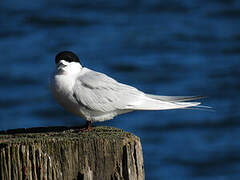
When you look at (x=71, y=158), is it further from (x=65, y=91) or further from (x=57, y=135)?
(x=65, y=91)

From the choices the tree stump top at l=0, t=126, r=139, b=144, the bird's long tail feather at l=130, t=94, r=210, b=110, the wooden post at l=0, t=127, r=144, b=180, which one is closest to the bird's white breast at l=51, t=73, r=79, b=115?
the tree stump top at l=0, t=126, r=139, b=144

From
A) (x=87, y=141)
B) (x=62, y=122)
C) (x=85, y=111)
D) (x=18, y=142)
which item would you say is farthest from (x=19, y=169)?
(x=62, y=122)

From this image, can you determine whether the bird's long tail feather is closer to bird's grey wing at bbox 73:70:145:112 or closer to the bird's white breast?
bird's grey wing at bbox 73:70:145:112

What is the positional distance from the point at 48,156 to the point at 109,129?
2.70 feet

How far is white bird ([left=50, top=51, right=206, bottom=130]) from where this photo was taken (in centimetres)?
505

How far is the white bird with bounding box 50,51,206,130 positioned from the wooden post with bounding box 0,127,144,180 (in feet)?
2.82

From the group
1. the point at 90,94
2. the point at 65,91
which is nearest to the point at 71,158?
the point at 65,91

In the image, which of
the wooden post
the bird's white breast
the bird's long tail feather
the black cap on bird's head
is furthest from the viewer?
the bird's long tail feather

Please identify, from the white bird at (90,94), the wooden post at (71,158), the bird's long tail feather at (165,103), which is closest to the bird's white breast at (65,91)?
the white bird at (90,94)

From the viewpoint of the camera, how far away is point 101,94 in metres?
5.26

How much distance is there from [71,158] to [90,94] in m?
1.32

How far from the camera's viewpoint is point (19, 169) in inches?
153

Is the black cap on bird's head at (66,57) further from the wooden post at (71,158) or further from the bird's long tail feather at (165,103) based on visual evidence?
the wooden post at (71,158)

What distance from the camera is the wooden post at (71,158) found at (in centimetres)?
390
